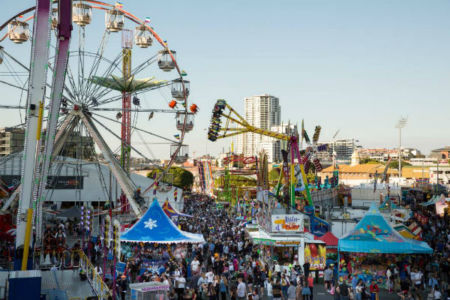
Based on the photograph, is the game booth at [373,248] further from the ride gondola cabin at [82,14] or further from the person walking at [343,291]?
the ride gondola cabin at [82,14]

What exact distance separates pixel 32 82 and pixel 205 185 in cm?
4481

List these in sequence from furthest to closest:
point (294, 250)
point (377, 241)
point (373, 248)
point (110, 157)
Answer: point (110, 157) < point (294, 250) < point (377, 241) < point (373, 248)

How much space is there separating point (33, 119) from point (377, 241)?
1193 cm

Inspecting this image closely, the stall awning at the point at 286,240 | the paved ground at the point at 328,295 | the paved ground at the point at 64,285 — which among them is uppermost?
the stall awning at the point at 286,240

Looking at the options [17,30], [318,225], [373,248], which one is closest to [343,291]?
[373,248]

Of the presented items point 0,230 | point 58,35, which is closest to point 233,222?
point 0,230

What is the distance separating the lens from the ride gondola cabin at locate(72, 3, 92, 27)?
24.2 metres

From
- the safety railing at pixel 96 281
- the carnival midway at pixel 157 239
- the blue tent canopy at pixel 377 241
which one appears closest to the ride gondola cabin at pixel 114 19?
the carnival midway at pixel 157 239

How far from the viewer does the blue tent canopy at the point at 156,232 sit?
18266mm

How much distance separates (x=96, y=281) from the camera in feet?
50.3

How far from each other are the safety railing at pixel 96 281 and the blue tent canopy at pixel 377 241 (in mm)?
8276

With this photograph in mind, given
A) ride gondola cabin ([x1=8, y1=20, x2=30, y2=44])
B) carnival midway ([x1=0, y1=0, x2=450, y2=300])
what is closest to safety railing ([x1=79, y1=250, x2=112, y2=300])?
carnival midway ([x1=0, y1=0, x2=450, y2=300])

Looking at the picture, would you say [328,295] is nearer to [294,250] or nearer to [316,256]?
[316,256]

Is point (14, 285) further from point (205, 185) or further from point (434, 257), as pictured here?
point (205, 185)
